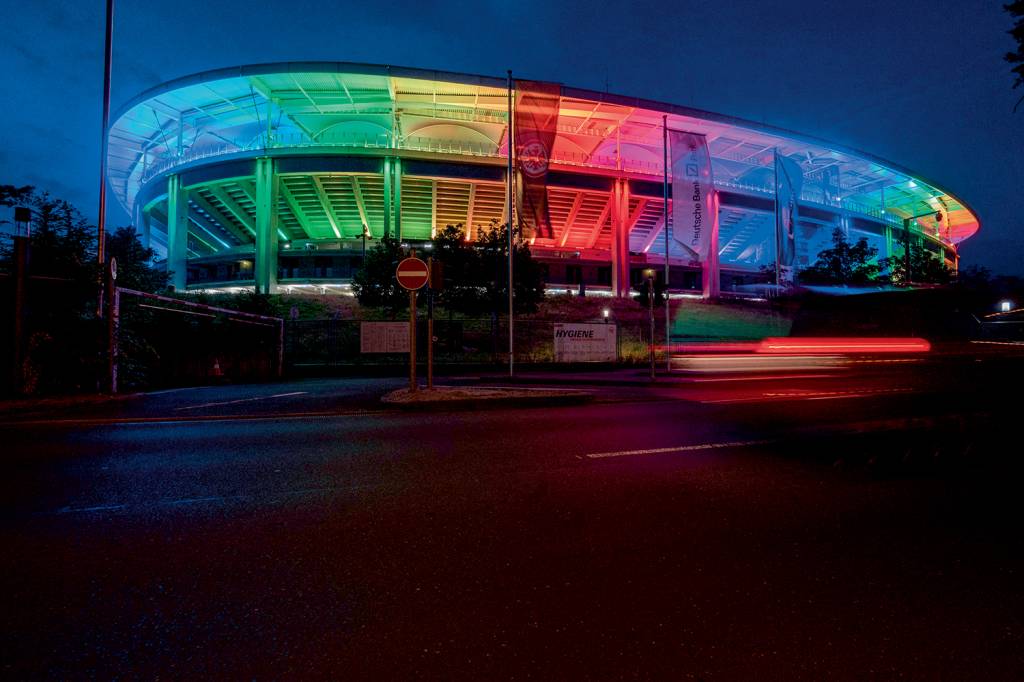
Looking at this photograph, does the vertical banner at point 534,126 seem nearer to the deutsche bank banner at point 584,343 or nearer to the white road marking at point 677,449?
the deutsche bank banner at point 584,343

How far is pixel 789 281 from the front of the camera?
35375 millimetres

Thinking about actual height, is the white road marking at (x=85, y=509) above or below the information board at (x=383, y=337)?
below

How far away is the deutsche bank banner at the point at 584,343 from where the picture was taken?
20.1 m

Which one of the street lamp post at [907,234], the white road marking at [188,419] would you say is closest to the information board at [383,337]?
the white road marking at [188,419]

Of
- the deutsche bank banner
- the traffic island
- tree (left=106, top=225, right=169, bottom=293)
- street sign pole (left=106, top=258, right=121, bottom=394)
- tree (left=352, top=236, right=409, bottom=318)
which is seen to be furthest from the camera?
tree (left=352, top=236, right=409, bottom=318)

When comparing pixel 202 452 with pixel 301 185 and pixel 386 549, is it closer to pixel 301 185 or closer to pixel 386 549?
pixel 386 549

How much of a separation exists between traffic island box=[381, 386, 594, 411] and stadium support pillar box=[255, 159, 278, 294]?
3599 cm

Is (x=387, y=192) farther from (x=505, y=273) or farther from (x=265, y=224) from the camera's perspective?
(x=505, y=273)

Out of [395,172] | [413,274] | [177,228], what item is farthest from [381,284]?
→ [177,228]

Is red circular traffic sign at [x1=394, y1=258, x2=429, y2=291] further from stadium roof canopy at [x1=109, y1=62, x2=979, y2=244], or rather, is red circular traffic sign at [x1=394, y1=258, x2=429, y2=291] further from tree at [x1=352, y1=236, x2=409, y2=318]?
stadium roof canopy at [x1=109, y1=62, x2=979, y2=244]

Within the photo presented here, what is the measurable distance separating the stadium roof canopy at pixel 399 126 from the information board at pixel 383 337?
91.8 feet

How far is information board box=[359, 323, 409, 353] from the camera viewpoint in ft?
61.5

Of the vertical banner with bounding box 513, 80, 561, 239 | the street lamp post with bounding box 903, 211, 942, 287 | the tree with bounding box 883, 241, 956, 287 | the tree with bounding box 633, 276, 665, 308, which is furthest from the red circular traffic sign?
the tree with bounding box 883, 241, 956, 287

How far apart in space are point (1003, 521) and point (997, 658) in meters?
2.26
